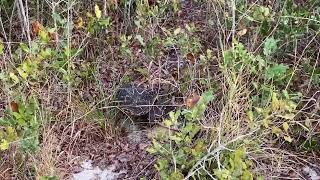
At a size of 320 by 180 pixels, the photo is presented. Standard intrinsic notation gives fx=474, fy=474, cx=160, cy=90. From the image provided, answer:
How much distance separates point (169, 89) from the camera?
2752mm

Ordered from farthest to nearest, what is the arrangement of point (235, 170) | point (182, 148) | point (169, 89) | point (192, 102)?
point (169, 89) → point (192, 102) → point (182, 148) → point (235, 170)

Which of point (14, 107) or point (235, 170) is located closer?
point (235, 170)

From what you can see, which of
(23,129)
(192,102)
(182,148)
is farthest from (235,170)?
(23,129)

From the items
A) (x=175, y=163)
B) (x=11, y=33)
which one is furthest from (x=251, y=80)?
(x=11, y=33)

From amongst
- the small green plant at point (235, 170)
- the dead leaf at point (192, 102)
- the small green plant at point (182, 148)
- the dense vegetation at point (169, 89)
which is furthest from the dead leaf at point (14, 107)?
the small green plant at point (235, 170)

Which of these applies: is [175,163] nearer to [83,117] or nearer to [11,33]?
[83,117]

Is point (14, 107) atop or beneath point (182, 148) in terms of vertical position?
atop

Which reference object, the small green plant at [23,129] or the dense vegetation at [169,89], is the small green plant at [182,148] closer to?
the dense vegetation at [169,89]

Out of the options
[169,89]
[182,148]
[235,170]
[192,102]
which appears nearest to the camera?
[235,170]

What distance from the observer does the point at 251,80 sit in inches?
103

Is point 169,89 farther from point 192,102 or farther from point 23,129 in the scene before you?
point 23,129

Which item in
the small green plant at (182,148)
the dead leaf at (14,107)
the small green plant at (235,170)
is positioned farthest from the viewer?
the dead leaf at (14,107)

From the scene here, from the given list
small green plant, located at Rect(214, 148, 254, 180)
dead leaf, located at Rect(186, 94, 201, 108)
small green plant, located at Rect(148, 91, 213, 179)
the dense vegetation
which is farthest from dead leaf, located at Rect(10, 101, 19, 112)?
small green plant, located at Rect(214, 148, 254, 180)

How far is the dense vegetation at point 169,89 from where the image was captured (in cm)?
222
